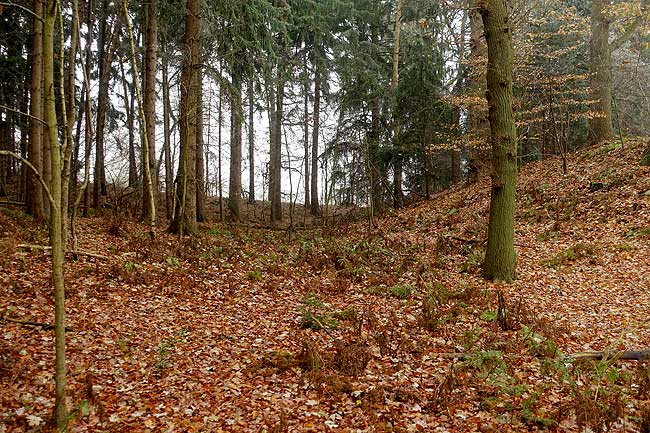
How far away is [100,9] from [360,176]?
38.7ft

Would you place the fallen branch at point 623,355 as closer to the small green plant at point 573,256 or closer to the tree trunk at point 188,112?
the small green plant at point 573,256

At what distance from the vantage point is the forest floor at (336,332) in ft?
13.3

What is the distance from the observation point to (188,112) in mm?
10172

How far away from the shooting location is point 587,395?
4.00 m

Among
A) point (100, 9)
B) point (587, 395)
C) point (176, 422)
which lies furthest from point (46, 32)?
point (100, 9)

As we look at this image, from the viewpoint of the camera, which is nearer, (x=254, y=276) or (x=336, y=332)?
(x=336, y=332)

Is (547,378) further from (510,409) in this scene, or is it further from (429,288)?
(429,288)

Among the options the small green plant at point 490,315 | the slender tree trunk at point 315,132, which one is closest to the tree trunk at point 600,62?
the slender tree trunk at point 315,132

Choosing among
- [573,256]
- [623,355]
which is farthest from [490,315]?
[573,256]

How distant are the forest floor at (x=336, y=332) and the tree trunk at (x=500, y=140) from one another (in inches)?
21.4

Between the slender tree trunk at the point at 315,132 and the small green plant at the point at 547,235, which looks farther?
the slender tree trunk at the point at 315,132

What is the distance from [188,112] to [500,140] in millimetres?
7038

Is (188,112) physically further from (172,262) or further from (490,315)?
(490,315)

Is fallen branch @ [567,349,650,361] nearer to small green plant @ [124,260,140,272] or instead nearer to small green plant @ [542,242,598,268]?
small green plant @ [542,242,598,268]
